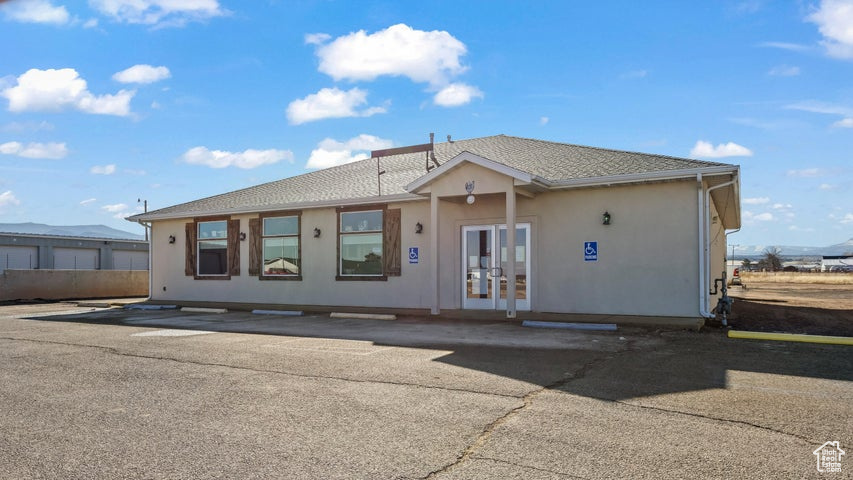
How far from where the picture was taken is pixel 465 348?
8.60 m

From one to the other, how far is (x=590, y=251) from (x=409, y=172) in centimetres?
638

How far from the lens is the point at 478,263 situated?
13.7 metres

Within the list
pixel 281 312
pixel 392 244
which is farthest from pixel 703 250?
pixel 281 312

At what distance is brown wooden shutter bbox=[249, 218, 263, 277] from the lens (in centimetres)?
1686

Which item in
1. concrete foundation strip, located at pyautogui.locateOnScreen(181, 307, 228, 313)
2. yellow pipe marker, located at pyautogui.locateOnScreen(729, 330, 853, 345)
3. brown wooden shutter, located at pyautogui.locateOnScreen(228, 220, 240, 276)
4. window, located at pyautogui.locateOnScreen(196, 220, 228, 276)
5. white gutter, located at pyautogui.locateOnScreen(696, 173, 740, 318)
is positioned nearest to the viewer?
yellow pipe marker, located at pyautogui.locateOnScreen(729, 330, 853, 345)

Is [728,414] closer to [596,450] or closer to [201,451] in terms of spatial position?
[596,450]

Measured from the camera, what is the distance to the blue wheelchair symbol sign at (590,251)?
12.3m

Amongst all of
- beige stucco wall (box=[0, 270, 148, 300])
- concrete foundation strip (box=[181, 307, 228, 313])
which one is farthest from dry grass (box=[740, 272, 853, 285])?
beige stucco wall (box=[0, 270, 148, 300])

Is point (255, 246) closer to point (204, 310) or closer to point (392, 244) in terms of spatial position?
point (204, 310)

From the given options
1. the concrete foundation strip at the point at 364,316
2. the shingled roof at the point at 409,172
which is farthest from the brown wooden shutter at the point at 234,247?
the concrete foundation strip at the point at 364,316

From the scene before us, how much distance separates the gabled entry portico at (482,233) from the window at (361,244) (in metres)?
1.92

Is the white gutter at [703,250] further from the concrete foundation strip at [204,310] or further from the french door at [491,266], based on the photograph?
the concrete foundation strip at [204,310]

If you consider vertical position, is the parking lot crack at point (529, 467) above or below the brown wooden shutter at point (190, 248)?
below

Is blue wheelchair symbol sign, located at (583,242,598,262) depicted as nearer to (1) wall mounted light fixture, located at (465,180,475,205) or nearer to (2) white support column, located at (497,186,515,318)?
(2) white support column, located at (497,186,515,318)
